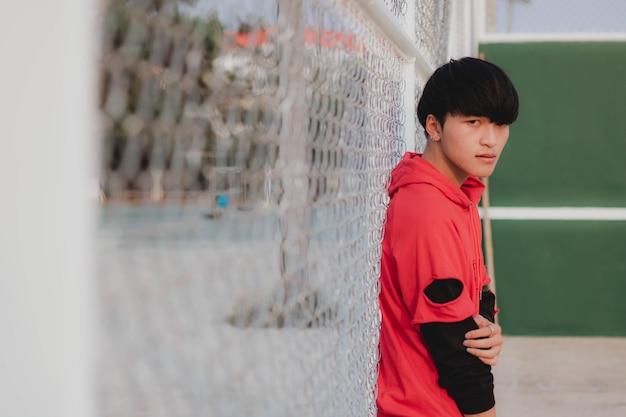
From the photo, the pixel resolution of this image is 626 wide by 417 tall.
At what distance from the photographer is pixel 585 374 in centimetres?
479

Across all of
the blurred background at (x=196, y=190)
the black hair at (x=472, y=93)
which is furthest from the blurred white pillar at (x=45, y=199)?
the black hair at (x=472, y=93)

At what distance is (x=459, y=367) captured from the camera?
60.1 inches

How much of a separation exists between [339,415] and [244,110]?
81cm

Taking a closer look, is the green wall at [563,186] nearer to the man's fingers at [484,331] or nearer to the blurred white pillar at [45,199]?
the man's fingers at [484,331]

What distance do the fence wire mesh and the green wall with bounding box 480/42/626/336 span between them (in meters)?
4.22

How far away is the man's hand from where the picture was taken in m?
1.52

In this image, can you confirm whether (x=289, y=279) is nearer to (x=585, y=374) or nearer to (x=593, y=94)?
(x=585, y=374)

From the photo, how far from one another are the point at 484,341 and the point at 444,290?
0.49ft

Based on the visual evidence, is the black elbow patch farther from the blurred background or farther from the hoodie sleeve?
the blurred background

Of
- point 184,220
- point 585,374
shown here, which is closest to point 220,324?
point 184,220

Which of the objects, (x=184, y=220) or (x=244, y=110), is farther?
(x=244, y=110)

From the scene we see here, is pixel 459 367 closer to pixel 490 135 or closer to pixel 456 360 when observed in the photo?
pixel 456 360

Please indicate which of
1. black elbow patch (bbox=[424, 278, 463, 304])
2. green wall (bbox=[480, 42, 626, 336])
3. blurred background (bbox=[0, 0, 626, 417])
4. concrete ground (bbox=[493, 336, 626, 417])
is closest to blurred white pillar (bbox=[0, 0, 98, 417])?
blurred background (bbox=[0, 0, 626, 417])

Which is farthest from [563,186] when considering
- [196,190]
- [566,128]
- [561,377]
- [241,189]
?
[196,190]
